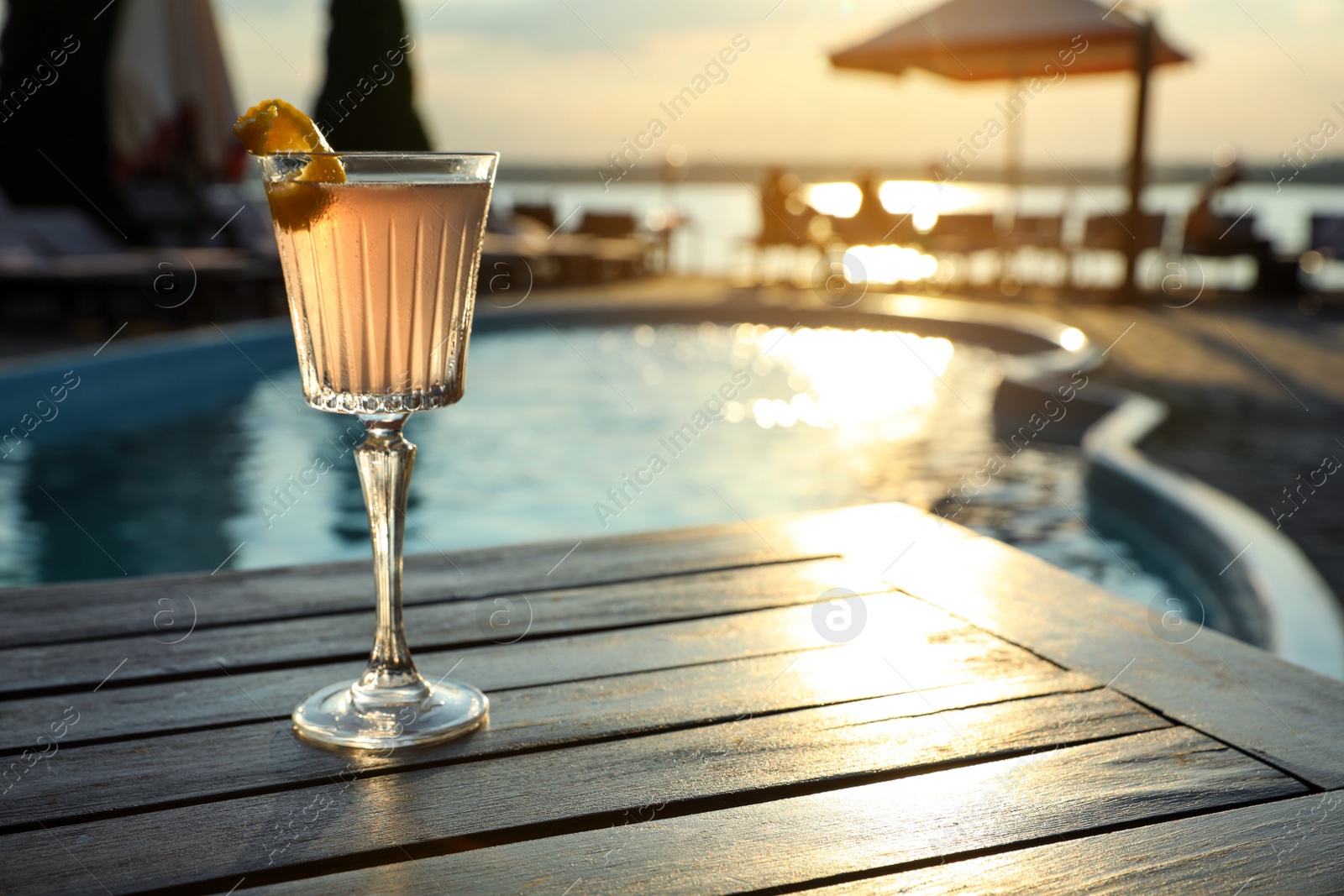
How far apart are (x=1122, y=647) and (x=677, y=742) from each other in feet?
1.84

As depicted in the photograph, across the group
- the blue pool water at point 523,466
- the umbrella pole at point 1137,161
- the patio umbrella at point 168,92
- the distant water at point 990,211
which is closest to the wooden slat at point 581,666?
the blue pool water at point 523,466

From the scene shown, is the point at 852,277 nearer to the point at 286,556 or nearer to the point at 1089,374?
the point at 1089,374

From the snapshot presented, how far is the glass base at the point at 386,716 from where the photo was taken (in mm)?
1090

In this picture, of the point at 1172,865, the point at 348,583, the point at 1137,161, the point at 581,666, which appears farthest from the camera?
the point at 1137,161

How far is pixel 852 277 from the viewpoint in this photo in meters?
14.7

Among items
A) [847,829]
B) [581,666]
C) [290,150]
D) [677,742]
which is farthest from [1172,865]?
[290,150]

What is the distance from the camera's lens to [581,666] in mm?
1267

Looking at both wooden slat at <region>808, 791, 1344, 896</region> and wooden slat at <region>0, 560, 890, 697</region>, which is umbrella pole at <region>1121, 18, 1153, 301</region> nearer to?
wooden slat at <region>0, 560, 890, 697</region>

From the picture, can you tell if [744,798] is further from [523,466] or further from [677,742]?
[523,466]

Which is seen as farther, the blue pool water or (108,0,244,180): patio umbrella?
(108,0,244,180): patio umbrella

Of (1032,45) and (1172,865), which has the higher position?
(1032,45)

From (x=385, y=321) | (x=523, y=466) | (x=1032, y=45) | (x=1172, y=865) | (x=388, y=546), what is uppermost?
(x=1032, y=45)

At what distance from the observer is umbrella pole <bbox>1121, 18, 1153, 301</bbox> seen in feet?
38.0

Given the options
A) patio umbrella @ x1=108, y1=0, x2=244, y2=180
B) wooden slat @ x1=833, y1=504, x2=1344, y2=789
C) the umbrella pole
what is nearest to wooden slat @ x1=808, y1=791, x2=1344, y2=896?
wooden slat @ x1=833, y1=504, x2=1344, y2=789
